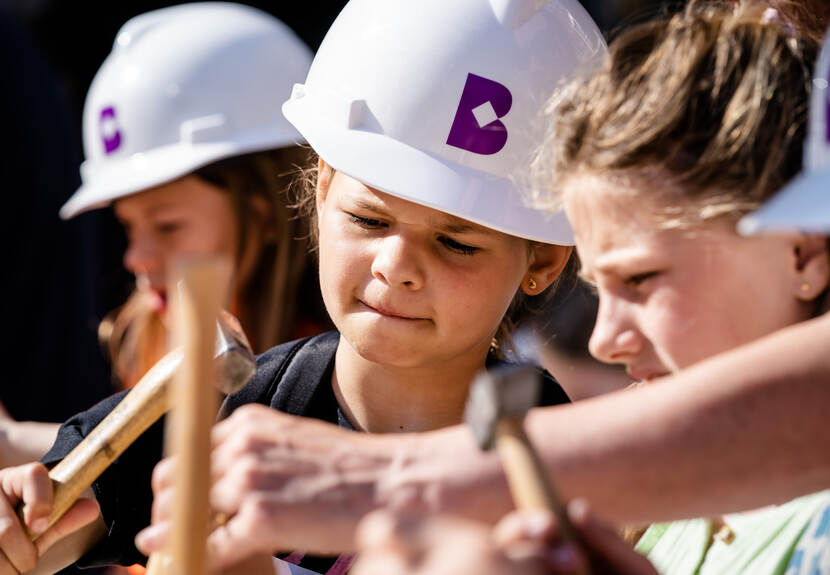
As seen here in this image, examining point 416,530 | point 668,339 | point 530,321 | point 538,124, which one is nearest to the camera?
point 416,530

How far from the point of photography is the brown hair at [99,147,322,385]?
13.7 feet

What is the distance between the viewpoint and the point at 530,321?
3211 millimetres

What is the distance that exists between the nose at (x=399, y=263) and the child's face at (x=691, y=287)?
677 mm

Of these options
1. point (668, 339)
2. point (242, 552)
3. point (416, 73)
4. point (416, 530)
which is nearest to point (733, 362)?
point (668, 339)

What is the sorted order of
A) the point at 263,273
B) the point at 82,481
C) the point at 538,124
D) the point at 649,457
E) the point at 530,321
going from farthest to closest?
the point at 263,273 < the point at 530,321 < the point at 538,124 < the point at 82,481 < the point at 649,457

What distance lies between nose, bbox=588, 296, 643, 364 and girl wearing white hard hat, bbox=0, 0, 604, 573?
0.69 m

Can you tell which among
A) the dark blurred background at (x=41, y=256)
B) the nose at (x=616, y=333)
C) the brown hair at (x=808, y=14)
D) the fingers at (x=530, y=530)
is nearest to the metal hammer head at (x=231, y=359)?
the nose at (x=616, y=333)

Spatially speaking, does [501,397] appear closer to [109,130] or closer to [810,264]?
[810,264]

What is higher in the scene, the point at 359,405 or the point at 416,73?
the point at 416,73

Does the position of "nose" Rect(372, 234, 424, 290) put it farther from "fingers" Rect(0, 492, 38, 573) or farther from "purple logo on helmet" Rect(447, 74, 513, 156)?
"fingers" Rect(0, 492, 38, 573)

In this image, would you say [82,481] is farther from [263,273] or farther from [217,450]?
[263,273]

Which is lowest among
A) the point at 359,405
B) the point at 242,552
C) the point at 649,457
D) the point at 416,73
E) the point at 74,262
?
the point at 74,262

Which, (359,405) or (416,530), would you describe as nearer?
(416,530)

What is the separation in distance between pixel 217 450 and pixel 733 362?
66cm
